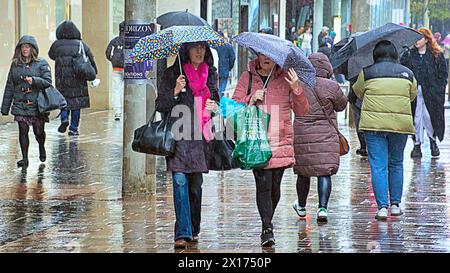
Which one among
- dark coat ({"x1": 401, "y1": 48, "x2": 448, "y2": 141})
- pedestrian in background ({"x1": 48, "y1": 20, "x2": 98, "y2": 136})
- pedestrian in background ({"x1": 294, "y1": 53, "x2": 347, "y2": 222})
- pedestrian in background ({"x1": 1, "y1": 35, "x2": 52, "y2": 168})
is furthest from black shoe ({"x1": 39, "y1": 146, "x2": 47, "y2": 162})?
pedestrian in background ({"x1": 294, "y1": 53, "x2": 347, "y2": 222})

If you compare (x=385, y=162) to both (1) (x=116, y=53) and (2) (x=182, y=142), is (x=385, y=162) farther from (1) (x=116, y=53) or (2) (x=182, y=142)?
(1) (x=116, y=53)

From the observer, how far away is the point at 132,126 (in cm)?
1207

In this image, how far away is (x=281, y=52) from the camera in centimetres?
902

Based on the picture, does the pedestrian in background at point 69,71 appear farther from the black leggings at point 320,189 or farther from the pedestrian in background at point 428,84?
the black leggings at point 320,189

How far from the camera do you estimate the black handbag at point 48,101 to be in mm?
14680

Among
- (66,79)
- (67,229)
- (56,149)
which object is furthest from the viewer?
(66,79)

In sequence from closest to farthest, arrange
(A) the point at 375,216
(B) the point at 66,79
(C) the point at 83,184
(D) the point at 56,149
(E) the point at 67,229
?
(E) the point at 67,229 < (A) the point at 375,216 < (C) the point at 83,184 < (D) the point at 56,149 < (B) the point at 66,79

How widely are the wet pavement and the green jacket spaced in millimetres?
878

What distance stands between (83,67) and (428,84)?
562 centimetres

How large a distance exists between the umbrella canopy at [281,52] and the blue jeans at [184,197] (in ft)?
3.68

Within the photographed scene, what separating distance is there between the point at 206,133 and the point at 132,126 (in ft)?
9.79

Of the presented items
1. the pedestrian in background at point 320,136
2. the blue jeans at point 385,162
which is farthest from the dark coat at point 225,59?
the pedestrian in background at point 320,136

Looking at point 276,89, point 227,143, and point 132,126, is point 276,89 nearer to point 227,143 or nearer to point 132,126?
point 227,143
